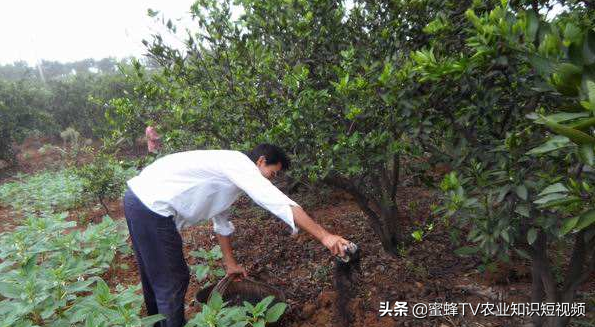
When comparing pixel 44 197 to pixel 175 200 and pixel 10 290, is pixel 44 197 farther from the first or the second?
pixel 175 200

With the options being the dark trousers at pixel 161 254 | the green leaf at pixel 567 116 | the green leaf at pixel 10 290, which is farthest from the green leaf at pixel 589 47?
the green leaf at pixel 10 290

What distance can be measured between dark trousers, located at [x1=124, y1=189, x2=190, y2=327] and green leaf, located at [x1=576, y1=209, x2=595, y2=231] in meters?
2.10

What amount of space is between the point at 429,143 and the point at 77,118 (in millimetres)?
17786

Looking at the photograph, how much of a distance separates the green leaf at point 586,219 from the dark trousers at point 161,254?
2103mm

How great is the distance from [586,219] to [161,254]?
2.20 meters

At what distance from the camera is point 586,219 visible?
134 centimetres

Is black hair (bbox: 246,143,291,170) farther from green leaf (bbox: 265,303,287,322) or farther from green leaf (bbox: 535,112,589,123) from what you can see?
green leaf (bbox: 535,112,589,123)

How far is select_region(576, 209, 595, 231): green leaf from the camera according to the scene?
4.34ft

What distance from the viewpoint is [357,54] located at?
118 inches

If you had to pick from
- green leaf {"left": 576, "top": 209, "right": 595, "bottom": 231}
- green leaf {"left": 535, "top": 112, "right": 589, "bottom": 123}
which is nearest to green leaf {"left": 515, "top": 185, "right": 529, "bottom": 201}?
green leaf {"left": 576, "top": 209, "right": 595, "bottom": 231}

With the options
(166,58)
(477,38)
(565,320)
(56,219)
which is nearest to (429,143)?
(477,38)

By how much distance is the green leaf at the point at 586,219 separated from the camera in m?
1.32

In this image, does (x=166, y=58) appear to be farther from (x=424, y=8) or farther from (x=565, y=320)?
(x=565, y=320)

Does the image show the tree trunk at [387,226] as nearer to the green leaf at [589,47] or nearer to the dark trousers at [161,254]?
the dark trousers at [161,254]
